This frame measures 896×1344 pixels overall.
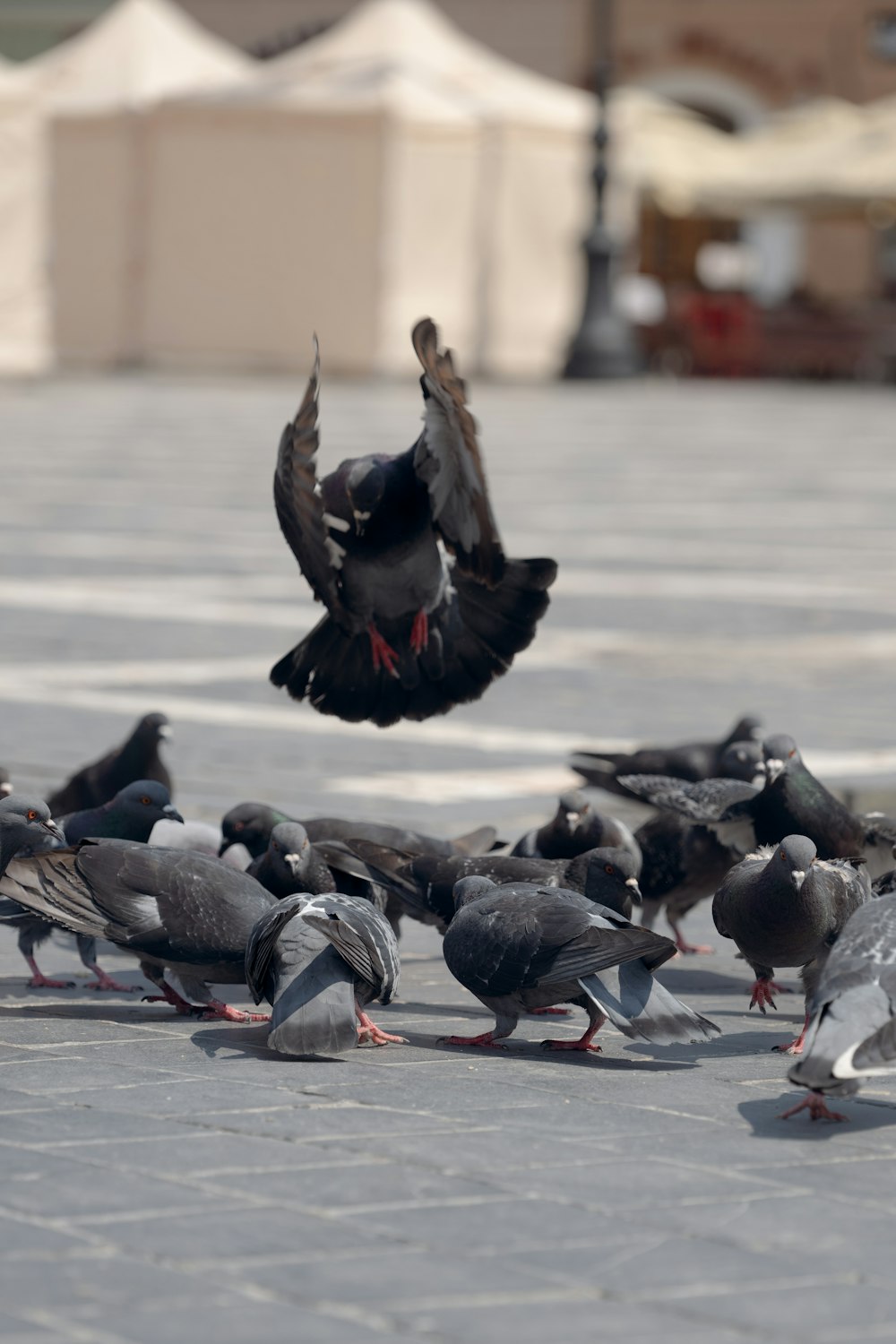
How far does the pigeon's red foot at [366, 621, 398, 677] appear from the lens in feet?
21.6

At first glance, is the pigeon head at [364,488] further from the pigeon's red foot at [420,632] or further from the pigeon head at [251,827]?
the pigeon head at [251,827]

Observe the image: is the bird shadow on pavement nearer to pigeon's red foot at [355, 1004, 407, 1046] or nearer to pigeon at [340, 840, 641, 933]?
pigeon's red foot at [355, 1004, 407, 1046]

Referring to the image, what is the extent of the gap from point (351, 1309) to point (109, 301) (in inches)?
1366

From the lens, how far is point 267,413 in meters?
28.2

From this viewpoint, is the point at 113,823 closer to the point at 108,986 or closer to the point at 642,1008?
the point at 108,986

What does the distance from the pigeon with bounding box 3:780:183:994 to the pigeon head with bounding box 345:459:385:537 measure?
0.82 meters

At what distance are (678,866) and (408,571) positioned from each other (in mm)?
1017

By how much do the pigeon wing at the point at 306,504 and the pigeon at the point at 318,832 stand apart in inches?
21.4

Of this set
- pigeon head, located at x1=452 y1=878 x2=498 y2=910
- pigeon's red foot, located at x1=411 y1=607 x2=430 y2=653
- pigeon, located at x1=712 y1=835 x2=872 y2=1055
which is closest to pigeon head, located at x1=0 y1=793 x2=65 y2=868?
pigeon head, located at x1=452 y1=878 x2=498 y2=910

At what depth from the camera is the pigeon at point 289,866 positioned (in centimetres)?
589

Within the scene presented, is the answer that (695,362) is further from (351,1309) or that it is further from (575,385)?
(351,1309)

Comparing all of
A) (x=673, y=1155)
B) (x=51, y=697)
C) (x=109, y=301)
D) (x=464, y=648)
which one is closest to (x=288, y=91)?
(x=109, y=301)

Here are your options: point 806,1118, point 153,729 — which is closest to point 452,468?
point 153,729

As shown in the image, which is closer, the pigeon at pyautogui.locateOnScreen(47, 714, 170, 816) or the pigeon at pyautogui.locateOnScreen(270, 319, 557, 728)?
the pigeon at pyautogui.locateOnScreen(270, 319, 557, 728)
